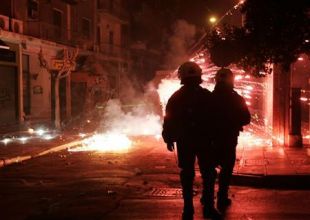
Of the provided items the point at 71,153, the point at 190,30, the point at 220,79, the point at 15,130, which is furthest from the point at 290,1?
the point at 190,30

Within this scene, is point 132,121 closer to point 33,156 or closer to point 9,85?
point 9,85

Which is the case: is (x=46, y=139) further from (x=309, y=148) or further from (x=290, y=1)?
(x=290, y=1)

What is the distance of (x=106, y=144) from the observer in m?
17.4

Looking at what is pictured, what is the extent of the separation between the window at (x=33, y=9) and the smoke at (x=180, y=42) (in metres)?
8.69

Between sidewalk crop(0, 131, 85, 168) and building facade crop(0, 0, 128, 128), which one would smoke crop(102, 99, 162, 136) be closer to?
building facade crop(0, 0, 128, 128)

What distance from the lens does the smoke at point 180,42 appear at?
3145cm

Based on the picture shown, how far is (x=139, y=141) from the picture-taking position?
18.4 m

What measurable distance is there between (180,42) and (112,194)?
26441mm

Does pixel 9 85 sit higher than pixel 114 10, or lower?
lower

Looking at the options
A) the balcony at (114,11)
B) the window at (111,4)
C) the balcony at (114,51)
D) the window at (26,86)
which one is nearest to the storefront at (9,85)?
the window at (26,86)

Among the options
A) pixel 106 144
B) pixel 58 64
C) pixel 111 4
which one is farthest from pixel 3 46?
pixel 111 4

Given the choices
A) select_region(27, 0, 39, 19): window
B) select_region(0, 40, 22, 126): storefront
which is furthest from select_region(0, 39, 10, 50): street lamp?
select_region(27, 0, 39, 19): window

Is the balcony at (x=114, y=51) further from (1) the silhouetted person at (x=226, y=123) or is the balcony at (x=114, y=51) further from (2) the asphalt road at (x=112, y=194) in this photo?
(1) the silhouetted person at (x=226, y=123)

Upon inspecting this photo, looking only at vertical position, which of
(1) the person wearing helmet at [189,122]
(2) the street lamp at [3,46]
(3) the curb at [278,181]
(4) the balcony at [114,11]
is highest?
(4) the balcony at [114,11]
